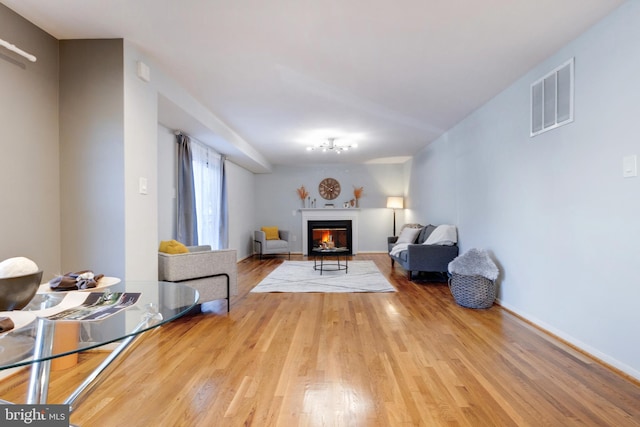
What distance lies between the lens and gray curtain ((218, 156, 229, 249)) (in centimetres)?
607

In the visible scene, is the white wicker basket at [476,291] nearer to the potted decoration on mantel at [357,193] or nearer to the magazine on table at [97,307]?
the magazine on table at [97,307]

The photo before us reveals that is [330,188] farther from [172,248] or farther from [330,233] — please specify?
[172,248]

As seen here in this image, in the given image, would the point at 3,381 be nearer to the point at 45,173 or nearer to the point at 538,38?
the point at 45,173

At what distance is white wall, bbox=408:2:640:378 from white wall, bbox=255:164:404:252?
15.3 ft

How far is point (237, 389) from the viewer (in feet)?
6.51

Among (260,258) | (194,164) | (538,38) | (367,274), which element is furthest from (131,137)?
(260,258)

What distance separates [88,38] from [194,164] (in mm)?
2573

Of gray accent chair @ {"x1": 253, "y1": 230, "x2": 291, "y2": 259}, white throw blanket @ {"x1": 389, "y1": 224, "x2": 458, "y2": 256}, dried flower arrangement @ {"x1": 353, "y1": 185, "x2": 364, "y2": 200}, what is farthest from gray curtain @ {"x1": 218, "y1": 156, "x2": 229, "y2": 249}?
dried flower arrangement @ {"x1": 353, "y1": 185, "x2": 364, "y2": 200}

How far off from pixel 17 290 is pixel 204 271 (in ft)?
7.36

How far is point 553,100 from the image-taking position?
286 centimetres

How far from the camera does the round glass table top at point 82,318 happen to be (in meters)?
0.96

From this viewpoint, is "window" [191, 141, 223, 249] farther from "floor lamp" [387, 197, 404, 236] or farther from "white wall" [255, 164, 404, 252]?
"floor lamp" [387, 197, 404, 236]

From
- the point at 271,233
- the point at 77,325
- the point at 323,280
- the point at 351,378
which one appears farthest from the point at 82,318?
the point at 271,233

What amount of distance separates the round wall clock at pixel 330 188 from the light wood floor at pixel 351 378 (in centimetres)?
566
